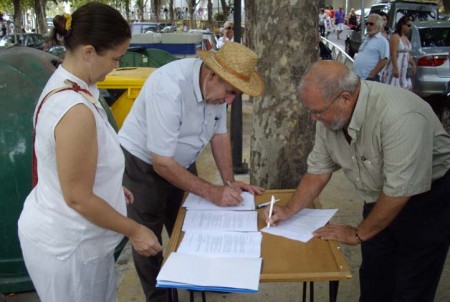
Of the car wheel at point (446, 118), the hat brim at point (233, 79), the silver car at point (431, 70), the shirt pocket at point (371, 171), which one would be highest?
the hat brim at point (233, 79)

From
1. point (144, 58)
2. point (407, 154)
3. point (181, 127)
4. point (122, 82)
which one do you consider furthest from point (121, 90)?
point (407, 154)

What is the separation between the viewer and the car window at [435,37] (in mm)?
9734

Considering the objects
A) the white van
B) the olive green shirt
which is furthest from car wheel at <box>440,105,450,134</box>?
the white van

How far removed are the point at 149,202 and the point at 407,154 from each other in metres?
1.47

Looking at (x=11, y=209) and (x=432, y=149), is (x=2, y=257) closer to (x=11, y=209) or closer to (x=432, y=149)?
(x=11, y=209)

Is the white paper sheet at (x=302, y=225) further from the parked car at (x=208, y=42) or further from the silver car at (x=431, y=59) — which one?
the parked car at (x=208, y=42)

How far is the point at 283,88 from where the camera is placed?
337cm

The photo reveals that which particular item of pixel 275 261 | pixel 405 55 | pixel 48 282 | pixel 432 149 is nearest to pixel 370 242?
pixel 432 149

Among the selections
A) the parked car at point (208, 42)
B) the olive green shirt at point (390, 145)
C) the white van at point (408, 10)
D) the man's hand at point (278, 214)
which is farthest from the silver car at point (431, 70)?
the man's hand at point (278, 214)

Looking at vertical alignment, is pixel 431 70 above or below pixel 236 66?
below

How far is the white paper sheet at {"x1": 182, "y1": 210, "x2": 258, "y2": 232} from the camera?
2.28m

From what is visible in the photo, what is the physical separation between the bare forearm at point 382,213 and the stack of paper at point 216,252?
1.54 ft

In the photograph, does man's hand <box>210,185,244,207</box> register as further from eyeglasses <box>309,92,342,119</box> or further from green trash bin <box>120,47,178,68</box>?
green trash bin <box>120,47,178,68</box>

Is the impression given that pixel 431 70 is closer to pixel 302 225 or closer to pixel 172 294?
pixel 302 225
